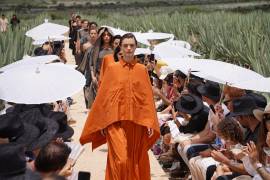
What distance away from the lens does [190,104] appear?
588 centimetres

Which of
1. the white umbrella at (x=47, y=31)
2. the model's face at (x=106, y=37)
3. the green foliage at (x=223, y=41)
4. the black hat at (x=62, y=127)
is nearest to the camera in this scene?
the black hat at (x=62, y=127)

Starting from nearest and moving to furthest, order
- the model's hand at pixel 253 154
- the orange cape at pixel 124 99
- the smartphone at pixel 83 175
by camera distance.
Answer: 1. the smartphone at pixel 83 175
2. the model's hand at pixel 253 154
3. the orange cape at pixel 124 99

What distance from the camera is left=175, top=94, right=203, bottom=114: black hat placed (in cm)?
581

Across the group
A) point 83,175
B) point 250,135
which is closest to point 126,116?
point 250,135

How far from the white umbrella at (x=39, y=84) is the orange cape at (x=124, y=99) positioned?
319 mm

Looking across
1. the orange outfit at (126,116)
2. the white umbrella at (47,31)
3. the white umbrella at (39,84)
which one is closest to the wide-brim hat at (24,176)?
the white umbrella at (39,84)

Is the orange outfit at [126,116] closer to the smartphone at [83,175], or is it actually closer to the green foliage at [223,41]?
the smartphone at [83,175]

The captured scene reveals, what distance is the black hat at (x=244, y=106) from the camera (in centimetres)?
488

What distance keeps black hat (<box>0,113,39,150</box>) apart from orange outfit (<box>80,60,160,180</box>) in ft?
3.87

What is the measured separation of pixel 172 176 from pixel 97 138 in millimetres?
1177

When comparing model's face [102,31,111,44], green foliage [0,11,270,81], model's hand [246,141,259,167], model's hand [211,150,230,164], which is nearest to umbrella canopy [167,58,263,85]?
model's hand [211,150,230,164]

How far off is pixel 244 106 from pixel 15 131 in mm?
2139

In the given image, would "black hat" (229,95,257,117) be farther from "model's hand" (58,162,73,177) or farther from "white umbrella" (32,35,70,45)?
"white umbrella" (32,35,70,45)

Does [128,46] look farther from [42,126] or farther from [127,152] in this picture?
[42,126]
